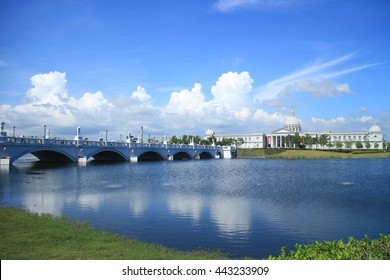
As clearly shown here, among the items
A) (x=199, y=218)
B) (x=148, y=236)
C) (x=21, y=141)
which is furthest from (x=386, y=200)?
(x=21, y=141)

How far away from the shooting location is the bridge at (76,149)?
168 feet

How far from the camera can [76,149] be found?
66.2 metres

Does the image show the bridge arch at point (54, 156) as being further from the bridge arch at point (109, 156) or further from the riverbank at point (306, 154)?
the riverbank at point (306, 154)

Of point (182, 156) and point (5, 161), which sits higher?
point (5, 161)

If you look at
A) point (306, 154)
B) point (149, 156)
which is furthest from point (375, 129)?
point (149, 156)

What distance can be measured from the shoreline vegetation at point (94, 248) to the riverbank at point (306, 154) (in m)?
98.4

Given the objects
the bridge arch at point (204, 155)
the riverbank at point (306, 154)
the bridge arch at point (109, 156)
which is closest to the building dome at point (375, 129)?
the riverbank at point (306, 154)

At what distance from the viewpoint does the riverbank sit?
107 metres

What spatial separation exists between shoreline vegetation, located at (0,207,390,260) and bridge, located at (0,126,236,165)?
40.1 meters

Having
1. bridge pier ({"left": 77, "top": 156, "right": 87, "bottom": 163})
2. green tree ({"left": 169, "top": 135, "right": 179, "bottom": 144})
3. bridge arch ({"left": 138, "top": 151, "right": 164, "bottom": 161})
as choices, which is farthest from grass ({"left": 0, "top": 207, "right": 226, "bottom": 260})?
green tree ({"left": 169, "top": 135, "right": 179, "bottom": 144})

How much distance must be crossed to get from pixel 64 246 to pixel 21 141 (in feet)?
156

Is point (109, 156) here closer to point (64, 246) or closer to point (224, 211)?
point (224, 211)

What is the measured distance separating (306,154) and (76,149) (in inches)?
2843
